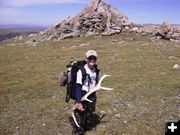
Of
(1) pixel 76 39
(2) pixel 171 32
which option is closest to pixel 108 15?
(1) pixel 76 39

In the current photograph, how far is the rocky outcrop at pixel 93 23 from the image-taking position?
2904 inches

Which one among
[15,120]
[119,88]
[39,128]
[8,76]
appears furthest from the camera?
[8,76]

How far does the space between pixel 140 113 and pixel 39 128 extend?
18.1 feet

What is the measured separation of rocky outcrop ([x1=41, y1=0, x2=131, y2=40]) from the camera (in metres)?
73.8

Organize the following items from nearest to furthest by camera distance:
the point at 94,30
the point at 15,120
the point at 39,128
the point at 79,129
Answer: the point at 79,129
the point at 39,128
the point at 15,120
the point at 94,30

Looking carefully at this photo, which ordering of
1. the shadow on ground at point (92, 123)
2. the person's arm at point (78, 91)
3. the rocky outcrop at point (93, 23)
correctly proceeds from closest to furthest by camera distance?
the person's arm at point (78, 91) → the shadow on ground at point (92, 123) → the rocky outcrop at point (93, 23)

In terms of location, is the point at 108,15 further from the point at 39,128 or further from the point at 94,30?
the point at 39,128

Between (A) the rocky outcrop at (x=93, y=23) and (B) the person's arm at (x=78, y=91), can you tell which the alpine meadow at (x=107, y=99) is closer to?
(B) the person's arm at (x=78, y=91)

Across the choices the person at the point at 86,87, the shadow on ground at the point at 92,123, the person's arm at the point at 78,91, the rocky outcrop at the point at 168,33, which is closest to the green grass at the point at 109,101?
the shadow on ground at the point at 92,123

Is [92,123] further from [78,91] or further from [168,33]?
[168,33]

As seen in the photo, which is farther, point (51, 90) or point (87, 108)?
point (51, 90)

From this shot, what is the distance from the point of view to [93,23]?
3000 inches

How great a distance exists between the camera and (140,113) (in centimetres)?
1655

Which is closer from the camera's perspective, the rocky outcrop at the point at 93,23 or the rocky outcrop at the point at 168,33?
the rocky outcrop at the point at 168,33
